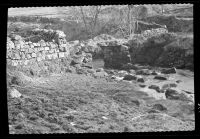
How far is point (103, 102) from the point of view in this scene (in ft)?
23.4

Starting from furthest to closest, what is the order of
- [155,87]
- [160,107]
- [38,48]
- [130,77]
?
1. [38,48]
2. [130,77]
3. [155,87]
4. [160,107]

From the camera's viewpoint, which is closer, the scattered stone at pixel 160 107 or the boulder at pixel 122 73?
the scattered stone at pixel 160 107

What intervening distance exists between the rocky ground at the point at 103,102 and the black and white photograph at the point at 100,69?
20 mm

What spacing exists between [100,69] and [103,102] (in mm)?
757

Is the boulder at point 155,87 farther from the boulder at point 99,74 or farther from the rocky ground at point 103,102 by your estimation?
the boulder at point 99,74

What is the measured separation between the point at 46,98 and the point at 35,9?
191cm

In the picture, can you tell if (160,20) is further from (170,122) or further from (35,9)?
(35,9)

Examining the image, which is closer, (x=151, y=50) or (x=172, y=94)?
(x=172, y=94)

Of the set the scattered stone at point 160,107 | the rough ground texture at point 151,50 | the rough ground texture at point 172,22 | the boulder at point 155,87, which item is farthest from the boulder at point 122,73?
the rough ground texture at point 172,22

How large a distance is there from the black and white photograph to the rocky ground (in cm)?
2

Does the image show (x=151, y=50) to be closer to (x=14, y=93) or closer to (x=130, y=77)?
(x=130, y=77)

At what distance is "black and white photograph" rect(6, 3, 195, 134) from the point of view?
6773 millimetres

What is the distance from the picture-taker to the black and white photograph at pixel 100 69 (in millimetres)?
6773

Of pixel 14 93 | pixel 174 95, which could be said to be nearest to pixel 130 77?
pixel 174 95
